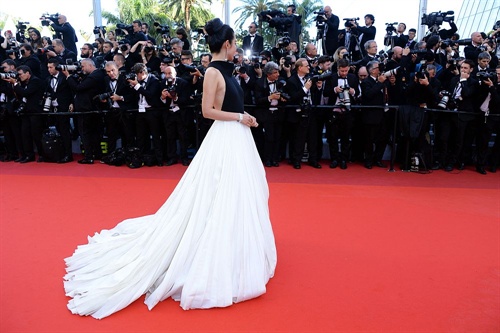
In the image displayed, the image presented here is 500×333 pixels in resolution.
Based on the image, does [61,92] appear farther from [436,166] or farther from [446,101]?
[436,166]

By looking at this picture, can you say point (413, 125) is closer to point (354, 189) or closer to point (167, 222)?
point (354, 189)

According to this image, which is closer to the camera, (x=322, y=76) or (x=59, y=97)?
(x=322, y=76)

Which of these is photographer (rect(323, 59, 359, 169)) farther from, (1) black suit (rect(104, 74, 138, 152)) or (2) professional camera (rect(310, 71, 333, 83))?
(1) black suit (rect(104, 74, 138, 152))

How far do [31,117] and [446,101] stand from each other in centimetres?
706

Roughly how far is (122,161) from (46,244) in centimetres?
366

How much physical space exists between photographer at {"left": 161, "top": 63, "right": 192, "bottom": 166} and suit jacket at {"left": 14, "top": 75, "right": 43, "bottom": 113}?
90.3 inches

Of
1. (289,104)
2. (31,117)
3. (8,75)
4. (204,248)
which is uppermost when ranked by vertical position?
(8,75)

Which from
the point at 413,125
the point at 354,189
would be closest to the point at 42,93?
the point at 354,189

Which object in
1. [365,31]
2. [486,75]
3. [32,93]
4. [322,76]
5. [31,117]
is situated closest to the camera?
[486,75]

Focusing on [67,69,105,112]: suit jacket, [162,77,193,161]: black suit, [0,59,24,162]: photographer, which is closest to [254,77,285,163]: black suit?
[162,77,193,161]: black suit

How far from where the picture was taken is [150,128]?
710 cm

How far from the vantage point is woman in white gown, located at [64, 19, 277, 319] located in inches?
105

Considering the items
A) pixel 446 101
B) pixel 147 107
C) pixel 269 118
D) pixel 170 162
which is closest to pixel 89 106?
pixel 147 107

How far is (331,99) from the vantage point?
6.91m
